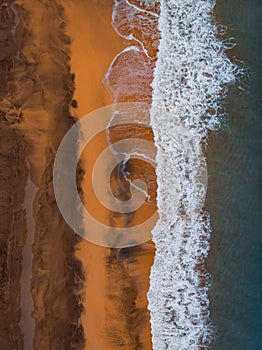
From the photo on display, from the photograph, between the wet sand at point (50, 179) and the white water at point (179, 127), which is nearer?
the wet sand at point (50, 179)

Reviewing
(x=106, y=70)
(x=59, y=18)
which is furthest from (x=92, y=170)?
(x=59, y=18)

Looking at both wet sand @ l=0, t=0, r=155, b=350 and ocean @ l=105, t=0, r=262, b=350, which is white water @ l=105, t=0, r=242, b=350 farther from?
wet sand @ l=0, t=0, r=155, b=350

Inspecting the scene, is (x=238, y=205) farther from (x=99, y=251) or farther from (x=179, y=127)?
(x=99, y=251)

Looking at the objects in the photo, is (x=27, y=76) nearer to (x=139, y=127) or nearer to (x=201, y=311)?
(x=139, y=127)

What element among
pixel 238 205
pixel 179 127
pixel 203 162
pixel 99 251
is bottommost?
Result: pixel 99 251

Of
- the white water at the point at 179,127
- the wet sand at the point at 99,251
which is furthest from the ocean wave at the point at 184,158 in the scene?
the wet sand at the point at 99,251

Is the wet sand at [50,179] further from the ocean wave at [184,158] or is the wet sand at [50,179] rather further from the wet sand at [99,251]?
the ocean wave at [184,158]

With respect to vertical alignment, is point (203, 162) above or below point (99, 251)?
above

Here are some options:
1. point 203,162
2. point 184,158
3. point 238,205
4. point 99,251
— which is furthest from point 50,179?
point 238,205
